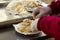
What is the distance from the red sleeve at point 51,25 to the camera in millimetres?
551

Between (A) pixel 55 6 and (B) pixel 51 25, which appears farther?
(A) pixel 55 6

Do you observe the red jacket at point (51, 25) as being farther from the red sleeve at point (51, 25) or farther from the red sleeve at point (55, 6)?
the red sleeve at point (55, 6)

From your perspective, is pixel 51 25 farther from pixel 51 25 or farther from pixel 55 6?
pixel 55 6

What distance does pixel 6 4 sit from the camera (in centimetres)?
113

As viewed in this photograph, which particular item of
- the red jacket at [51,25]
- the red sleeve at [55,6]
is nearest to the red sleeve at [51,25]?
the red jacket at [51,25]

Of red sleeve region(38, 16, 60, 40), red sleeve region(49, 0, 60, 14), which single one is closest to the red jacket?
red sleeve region(38, 16, 60, 40)

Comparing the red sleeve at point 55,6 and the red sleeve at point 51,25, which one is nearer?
the red sleeve at point 51,25

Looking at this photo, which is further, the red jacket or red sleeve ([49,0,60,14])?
red sleeve ([49,0,60,14])

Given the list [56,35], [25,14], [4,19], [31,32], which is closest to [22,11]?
[25,14]

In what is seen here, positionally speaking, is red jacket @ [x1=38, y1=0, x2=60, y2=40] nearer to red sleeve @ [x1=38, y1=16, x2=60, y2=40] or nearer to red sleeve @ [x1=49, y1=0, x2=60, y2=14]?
red sleeve @ [x1=38, y1=16, x2=60, y2=40]

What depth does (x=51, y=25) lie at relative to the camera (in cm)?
57

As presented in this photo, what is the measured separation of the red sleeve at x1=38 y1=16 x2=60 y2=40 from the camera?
551 mm

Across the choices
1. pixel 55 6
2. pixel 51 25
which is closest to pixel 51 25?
pixel 51 25

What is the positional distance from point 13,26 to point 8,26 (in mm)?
35
